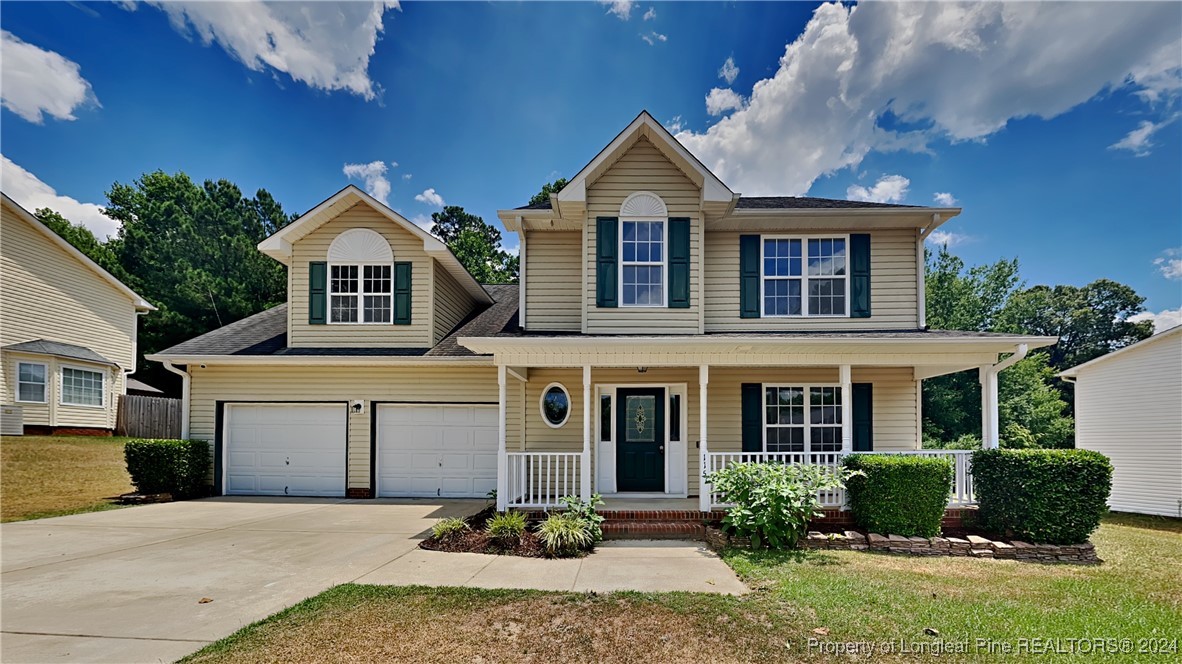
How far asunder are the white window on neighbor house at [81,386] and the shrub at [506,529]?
62.7 feet

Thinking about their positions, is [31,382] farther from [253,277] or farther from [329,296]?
[329,296]

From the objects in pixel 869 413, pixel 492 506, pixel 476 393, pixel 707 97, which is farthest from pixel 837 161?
pixel 492 506

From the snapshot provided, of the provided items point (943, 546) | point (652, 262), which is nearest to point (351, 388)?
point (652, 262)

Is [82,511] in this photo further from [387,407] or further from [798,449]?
[798,449]

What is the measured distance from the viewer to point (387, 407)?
39.4 feet

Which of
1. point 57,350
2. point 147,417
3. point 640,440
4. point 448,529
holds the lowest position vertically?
point 448,529

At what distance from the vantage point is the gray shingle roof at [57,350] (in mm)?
16630

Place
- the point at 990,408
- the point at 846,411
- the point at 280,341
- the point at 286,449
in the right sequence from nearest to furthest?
the point at 846,411, the point at 990,408, the point at 286,449, the point at 280,341

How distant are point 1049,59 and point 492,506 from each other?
46.6ft

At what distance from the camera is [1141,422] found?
1316 cm

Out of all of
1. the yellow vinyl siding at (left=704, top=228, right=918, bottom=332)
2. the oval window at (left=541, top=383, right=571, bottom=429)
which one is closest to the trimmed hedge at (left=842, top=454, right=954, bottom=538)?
the yellow vinyl siding at (left=704, top=228, right=918, bottom=332)

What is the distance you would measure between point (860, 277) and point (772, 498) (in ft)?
17.6

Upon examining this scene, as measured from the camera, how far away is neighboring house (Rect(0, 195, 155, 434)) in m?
16.5

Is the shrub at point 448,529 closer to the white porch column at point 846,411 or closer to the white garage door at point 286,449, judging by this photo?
the white garage door at point 286,449
